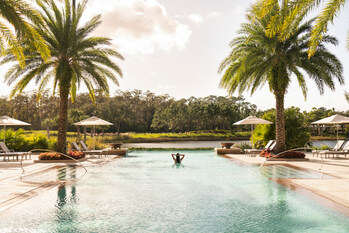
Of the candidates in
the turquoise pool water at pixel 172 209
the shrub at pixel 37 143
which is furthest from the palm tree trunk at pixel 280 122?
the shrub at pixel 37 143

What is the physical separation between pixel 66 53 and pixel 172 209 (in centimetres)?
1186

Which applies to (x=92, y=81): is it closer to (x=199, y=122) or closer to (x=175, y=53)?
(x=175, y=53)

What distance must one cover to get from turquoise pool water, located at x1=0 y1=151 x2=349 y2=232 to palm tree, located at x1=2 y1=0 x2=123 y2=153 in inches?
280

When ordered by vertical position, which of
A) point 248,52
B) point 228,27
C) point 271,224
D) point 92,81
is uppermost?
point 228,27

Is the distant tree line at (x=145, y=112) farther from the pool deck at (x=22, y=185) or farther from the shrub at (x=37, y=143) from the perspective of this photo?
the pool deck at (x=22, y=185)

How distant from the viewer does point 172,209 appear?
23.4ft

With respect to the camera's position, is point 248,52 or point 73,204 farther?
point 248,52

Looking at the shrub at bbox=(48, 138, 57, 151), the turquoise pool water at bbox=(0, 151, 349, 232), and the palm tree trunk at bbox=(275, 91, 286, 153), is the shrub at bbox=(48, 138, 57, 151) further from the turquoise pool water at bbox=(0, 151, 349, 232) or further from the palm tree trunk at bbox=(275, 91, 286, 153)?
the palm tree trunk at bbox=(275, 91, 286, 153)

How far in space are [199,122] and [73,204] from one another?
63.7 m

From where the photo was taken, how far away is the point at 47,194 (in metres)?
8.03

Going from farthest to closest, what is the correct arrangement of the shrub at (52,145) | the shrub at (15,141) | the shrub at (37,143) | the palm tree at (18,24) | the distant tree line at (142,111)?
the distant tree line at (142,111) → the shrub at (37,143) → the shrub at (52,145) → the shrub at (15,141) → the palm tree at (18,24)

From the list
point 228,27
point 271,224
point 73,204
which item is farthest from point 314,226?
point 228,27

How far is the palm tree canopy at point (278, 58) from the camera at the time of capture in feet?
52.1

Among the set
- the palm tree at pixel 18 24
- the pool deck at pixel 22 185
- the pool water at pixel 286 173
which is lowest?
the pool water at pixel 286 173
